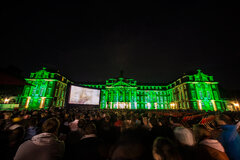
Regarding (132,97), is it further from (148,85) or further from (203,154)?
(203,154)

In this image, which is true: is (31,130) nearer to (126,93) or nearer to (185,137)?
(185,137)

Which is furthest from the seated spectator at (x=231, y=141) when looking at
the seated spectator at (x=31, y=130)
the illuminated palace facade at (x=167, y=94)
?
the illuminated palace facade at (x=167, y=94)

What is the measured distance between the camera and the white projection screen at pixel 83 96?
961 inches

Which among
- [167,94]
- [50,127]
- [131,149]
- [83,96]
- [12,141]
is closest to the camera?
[131,149]

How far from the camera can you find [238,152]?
2775 millimetres

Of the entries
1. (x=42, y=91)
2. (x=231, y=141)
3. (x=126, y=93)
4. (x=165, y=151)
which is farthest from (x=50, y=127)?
(x=126, y=93)

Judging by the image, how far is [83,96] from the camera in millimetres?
27438

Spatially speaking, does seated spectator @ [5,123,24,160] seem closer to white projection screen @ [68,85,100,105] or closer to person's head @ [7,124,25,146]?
person's head @ [7,124,25,146]

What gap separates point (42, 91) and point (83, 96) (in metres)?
36.7

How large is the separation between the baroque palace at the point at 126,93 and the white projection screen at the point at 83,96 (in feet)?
86.2

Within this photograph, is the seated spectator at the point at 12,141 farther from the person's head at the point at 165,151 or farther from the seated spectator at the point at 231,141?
the seated spectator at the point at 231,141

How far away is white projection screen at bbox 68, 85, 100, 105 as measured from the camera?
24.4m

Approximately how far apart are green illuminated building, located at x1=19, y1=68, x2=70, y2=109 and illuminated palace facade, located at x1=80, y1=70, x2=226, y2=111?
1909 centimetres

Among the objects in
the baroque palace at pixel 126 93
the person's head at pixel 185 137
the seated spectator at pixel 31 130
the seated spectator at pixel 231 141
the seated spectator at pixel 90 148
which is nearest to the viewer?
the seated spectator at pixel 90 148
